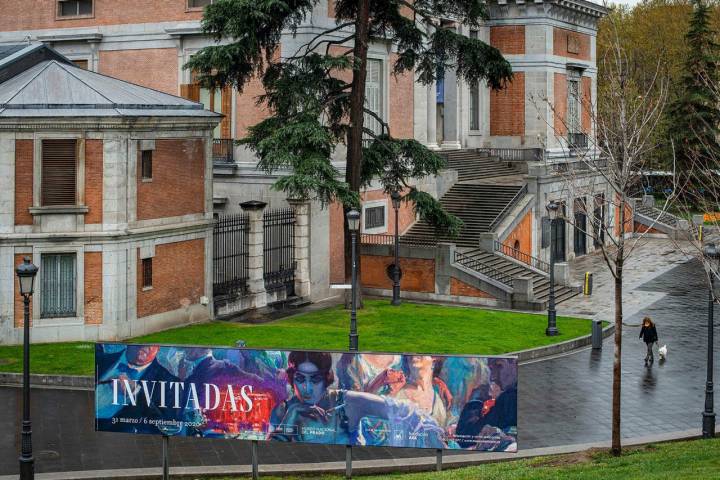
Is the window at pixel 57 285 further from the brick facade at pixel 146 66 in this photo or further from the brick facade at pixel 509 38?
the brick facade at pixel 509 38

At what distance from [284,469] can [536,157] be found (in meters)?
36.0

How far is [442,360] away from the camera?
17203mm

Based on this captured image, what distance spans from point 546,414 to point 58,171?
45.3 feet

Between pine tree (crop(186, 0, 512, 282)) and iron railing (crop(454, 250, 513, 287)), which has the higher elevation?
pine tree (crop(186, 0, 512, 282))

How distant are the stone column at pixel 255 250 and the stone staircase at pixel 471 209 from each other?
26.0 feet

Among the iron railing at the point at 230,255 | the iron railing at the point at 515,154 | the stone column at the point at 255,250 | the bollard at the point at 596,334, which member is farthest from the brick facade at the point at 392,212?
the bollard at the point at 596,334

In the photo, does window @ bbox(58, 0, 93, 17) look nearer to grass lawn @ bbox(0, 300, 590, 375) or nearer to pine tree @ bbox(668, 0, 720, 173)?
grass lawn @ bbox(0, 300, 590, 375)

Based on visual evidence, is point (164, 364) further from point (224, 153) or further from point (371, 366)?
point (224, 153)

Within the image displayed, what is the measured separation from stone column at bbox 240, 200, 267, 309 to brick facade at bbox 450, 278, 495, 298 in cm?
683

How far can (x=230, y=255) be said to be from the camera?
3494cm

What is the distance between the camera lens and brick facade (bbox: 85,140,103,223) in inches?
1164

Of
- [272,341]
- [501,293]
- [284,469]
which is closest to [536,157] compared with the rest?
[501,293]

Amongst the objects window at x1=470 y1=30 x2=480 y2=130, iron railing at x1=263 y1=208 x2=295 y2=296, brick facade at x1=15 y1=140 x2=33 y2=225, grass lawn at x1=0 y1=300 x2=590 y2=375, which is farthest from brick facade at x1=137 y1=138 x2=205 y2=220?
window at x1=470 y1=30 x2=480 y2=130

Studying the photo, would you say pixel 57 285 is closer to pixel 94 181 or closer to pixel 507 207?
pixel 94 181
